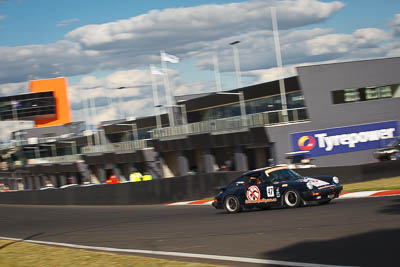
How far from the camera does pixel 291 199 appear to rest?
51.9ft

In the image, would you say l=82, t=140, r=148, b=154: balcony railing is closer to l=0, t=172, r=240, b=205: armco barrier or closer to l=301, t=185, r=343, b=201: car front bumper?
l=0, t=172, r=240, b=205: armco barrier

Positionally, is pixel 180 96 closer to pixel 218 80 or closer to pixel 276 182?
pixel 218 80

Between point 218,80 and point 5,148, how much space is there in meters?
56.1

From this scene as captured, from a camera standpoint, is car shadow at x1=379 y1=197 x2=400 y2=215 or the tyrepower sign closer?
car shadow at x1=379 y1=197 x2=400 y2=215

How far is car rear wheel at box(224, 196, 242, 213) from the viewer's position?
56.5 ft

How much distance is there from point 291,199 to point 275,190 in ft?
1.85

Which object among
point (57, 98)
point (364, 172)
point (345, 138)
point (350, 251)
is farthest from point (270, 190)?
point (57, 98)

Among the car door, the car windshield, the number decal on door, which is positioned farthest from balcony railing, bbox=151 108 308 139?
the number decal on door

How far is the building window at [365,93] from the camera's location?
3575cm

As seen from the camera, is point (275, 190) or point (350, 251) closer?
point (350, 251)

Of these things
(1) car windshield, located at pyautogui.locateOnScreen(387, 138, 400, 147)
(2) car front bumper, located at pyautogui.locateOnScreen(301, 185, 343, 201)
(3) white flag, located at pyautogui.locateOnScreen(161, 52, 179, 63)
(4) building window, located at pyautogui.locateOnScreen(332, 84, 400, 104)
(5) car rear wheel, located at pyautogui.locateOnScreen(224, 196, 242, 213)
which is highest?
(3) white flag, located at pyautogui.locateOnScreen(161, 52, 179, 63)

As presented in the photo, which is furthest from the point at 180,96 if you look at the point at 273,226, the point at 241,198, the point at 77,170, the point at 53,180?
the point at 273,226

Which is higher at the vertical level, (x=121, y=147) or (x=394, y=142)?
(x=121, y=147)

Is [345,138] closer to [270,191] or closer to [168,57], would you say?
[168,57]
